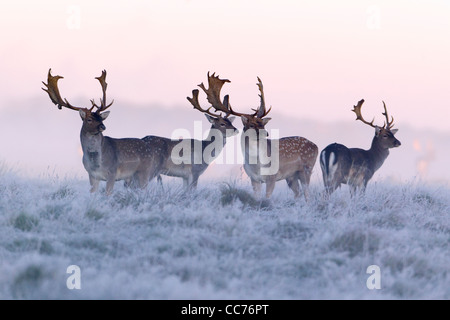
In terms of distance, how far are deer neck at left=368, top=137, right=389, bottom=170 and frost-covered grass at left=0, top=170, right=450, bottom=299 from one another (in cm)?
264

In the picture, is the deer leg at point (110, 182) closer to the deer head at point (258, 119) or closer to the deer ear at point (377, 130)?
the deer head at point (258, 119)

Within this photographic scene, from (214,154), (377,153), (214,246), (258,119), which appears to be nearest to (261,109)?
(258,119)

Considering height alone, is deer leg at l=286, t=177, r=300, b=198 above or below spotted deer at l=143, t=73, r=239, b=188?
below

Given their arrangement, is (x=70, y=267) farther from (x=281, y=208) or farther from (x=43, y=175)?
(x=43, y=175)

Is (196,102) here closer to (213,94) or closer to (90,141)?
(213,94)

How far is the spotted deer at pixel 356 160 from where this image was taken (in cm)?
1373

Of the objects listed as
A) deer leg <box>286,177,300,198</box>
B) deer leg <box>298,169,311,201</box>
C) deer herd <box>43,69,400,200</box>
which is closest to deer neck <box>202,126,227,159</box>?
deer herd <box>43,69,400,200</box>

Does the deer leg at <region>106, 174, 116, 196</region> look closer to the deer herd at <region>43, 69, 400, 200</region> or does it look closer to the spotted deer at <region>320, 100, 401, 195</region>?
the deer herd at <region>43, 69, 400, 200</region>

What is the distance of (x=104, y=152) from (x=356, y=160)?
177 inches

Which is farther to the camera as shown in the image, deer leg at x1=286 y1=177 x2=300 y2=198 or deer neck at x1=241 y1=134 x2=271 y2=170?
deer leg at x1=286 y1=177 x2=300 y2=198

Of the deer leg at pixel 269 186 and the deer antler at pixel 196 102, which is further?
the deer antler at pixel 196 102

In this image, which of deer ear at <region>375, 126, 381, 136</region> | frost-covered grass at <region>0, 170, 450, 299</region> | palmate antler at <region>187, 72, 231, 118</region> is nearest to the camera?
frost-covered grass at <region>0, 170, 450, 299</region>

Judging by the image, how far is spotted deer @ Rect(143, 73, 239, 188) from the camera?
44.9ft

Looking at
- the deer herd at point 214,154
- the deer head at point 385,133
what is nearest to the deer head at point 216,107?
the deer herd at point 214,154
